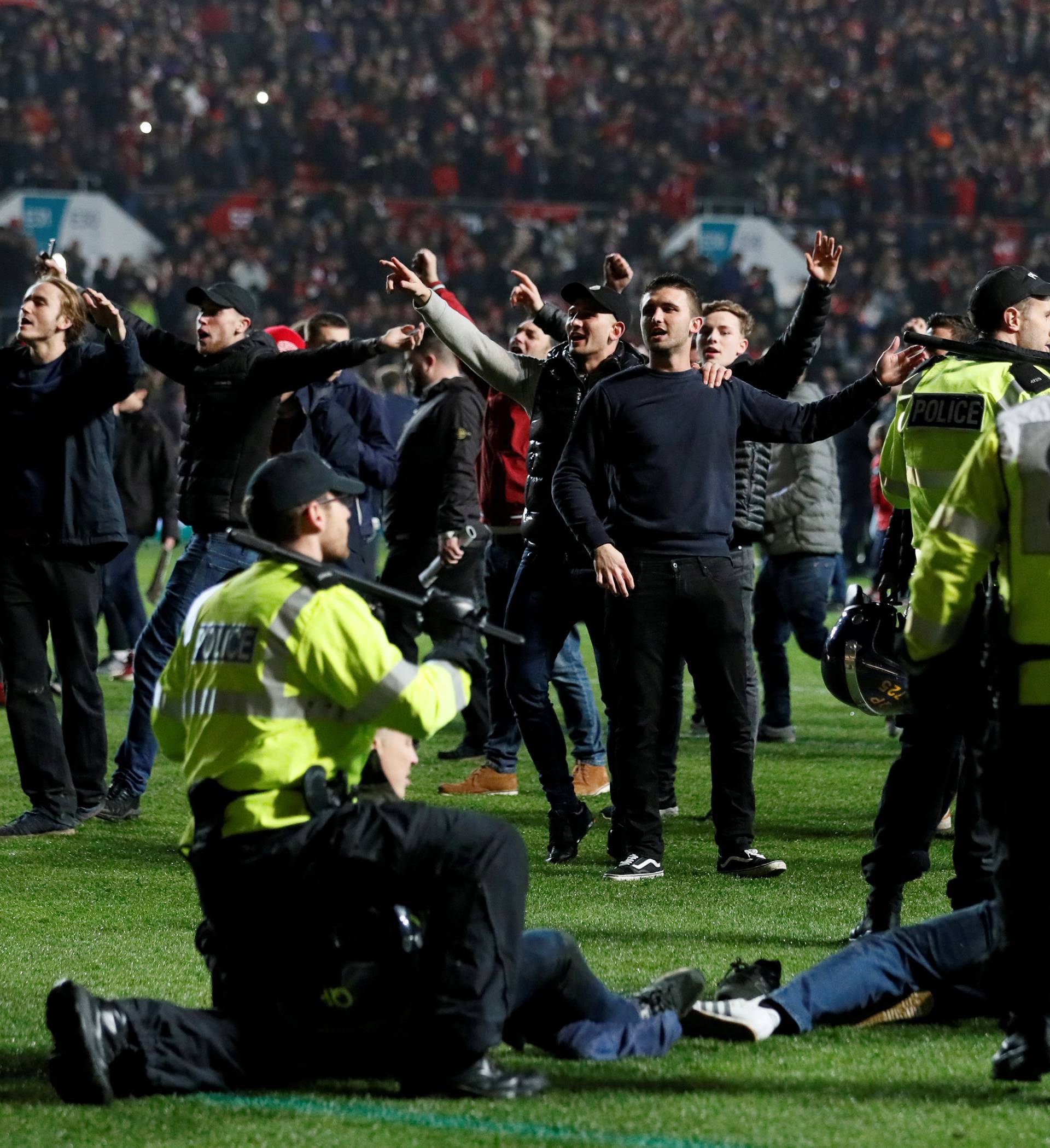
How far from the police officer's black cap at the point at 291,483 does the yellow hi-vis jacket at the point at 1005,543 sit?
1.29m

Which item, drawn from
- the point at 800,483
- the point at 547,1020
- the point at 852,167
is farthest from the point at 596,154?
the point at 547,1020

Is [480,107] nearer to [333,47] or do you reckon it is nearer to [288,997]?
[333,47]

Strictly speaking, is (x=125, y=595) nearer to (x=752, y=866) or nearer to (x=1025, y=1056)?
(x=752, y=866)

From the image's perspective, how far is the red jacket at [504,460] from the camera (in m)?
8.05

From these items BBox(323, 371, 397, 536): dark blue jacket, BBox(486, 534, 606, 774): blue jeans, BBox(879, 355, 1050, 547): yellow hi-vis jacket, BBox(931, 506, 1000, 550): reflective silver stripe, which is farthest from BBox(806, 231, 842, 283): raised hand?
BBox(323, 371, 397, 536): dark blue jacket

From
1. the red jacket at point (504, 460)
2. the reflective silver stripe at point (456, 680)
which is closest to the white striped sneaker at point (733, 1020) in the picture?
the reflective silver stripe at point (456, 680)

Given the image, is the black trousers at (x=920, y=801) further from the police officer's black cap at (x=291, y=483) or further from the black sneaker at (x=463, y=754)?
the black sneaker at (x=463, y=754)

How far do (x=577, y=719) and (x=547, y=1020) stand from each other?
415cm

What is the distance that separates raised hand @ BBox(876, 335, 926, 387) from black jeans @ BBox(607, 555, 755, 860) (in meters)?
0.84

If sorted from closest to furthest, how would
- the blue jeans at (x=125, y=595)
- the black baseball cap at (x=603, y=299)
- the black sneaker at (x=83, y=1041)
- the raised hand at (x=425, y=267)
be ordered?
the black sneaker at (x=83, y=1041), the black baseball cap at (x=603, y=299), the raised hand at (x=425, y=267), the blue jeans at (x=125, y=595)

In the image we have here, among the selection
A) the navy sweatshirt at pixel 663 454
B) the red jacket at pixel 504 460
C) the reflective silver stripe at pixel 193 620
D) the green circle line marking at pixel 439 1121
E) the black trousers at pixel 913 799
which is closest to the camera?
the green circle line marking at pixel 439 1121

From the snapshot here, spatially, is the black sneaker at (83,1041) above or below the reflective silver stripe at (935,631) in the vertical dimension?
below

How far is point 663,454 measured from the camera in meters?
6.14

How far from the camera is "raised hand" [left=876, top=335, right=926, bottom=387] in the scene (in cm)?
580
